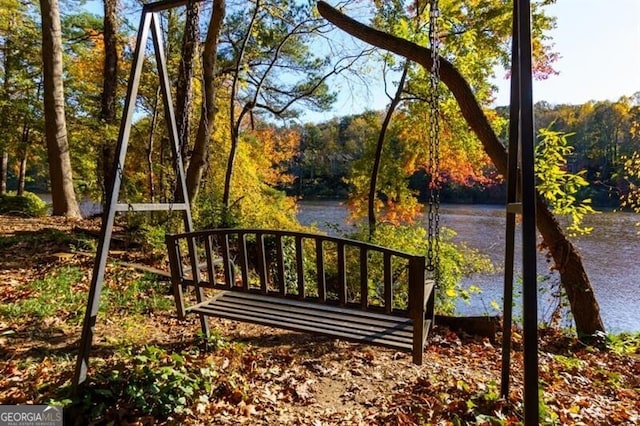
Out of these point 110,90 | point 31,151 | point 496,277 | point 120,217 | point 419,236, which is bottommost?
point 496,277

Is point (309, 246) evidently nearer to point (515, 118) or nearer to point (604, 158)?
point (515, 118)

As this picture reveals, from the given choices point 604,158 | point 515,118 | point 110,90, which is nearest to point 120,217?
point 110,90

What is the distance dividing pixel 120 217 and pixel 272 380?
7.09m

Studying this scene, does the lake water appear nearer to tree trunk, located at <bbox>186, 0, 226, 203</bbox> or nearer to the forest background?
the forest background

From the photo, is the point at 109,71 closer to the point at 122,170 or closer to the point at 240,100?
the point at 240,100

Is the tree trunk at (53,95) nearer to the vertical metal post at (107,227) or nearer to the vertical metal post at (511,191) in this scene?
the vertical metal post at (107,227)

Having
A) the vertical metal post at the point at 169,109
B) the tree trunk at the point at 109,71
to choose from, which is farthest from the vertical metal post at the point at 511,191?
the tree trunk at the point at 109,71

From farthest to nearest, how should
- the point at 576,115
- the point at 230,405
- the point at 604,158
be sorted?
the point at 576,115 < the point at 604,158 < the point at 230,405

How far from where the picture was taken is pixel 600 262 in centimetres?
1298

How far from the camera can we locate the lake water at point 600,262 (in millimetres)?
8641

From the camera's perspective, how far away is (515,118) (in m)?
2.52

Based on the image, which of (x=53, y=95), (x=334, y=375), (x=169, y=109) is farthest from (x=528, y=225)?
(x=53, y=95)

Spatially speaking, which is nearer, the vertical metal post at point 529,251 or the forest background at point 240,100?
the vertical metal post at point 529,251

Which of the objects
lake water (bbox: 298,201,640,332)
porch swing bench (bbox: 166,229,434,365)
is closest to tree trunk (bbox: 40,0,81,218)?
lake water (bbox: 298,201,640,332)
